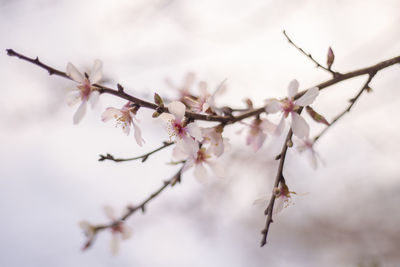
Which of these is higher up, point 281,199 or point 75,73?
point 75,73

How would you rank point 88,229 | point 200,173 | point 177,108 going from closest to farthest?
point 177,108
point 88,229
point 200,173

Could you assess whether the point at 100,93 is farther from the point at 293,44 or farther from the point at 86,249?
the point at 293,44

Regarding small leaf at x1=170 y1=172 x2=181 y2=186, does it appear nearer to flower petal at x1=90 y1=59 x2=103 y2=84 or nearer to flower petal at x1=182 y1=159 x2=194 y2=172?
flower petal at x1=182 y1=159 x2=194 y2=172

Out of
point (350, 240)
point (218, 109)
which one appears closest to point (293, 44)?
point (218, 109)

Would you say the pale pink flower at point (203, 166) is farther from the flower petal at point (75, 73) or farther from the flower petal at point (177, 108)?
the flower petal at point (75, 73)

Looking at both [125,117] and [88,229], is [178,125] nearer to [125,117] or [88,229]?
[125,117]

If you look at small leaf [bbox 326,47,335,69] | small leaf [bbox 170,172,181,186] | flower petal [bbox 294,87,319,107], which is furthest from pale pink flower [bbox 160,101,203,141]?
small leaf [bbox 326,47,335,69]

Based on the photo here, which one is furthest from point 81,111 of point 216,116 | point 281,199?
point 281,199
